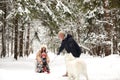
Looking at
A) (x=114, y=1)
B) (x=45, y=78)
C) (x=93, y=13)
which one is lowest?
(x=45, y=78)

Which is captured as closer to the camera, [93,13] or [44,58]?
[44,58]

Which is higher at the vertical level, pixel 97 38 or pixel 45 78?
pixel 97 38

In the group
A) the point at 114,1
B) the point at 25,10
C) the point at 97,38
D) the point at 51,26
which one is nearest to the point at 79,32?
the point at 97,38

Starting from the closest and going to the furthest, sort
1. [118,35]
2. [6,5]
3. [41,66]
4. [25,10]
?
1. [41,66]
2. [25,10]
3. [6,5]
4. [118,35]

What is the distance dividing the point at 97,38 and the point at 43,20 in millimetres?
11058

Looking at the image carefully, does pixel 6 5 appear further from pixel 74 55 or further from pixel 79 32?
pixel 79 32

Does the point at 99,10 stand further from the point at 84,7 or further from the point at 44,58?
the point at 44,58

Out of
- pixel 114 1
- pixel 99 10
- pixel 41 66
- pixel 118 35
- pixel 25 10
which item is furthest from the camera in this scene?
pixel 118 35

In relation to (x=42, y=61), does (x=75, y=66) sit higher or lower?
lower

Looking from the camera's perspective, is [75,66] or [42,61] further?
[42,61]

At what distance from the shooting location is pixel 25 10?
1609 cm

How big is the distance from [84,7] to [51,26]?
7.72 ft

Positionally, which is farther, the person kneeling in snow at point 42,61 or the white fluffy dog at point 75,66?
the person kneeling in snow at point 42,61

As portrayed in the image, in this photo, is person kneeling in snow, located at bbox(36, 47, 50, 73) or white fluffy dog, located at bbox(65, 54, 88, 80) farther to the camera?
person kneeling in snow, located at bbox(36, 47, 50, 73)
